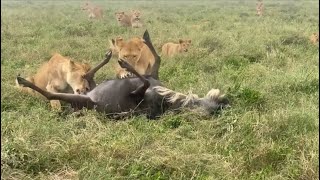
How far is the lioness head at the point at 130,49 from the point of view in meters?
Result: 9.20

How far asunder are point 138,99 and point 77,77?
1.13m

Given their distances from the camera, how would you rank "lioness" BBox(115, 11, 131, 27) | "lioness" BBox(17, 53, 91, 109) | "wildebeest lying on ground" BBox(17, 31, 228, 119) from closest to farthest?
"wildebeest lying on ground" BBox(17, 31, 228, 119)
"lioness" BBox(17, 53, 91, 109)
"lioness" BBox(115, 11, 131, 27)

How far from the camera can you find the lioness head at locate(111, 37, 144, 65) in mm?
9203

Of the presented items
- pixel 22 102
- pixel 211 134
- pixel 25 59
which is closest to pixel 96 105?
pixel 22 102

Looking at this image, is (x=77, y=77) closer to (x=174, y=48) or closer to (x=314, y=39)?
(x=174, y=48)

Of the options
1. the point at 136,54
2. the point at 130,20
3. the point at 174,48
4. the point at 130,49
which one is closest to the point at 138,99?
the point at 136,54

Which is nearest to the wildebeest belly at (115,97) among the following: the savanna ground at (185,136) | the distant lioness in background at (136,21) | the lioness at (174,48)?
the savanna ground at (185,136)

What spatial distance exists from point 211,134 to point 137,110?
112 cm

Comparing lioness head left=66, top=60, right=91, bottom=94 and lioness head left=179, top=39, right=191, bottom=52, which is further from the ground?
lioness head left=66, top=60, right=91, bottom=94

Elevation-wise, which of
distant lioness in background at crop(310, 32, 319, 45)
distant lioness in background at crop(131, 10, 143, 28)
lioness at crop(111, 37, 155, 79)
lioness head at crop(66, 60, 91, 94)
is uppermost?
lioness head at crop(66, 60, 91, 94)

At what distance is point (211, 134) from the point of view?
555 centimetres

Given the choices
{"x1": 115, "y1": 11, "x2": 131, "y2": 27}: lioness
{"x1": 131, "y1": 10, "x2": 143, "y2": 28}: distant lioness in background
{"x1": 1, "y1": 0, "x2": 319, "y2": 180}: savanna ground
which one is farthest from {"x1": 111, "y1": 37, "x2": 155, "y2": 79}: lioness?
{"x1": 115, "y1": 11, "x2": 131, "y2": 27}: lioness

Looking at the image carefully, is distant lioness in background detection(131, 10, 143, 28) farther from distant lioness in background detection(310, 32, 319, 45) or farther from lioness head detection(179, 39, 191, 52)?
distant lioness in background detection(310, 32, 319, 45)

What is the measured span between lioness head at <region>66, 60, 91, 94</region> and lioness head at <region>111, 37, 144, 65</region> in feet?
6.17
